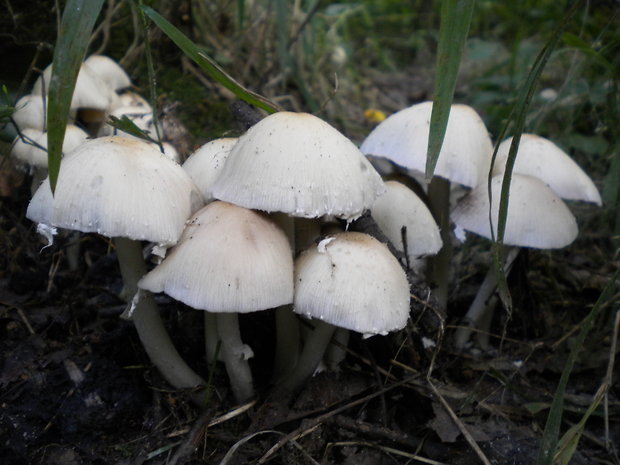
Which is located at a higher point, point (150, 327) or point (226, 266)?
point (226, 266)

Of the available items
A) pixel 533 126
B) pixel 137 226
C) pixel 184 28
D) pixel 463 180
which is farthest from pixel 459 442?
pixel 184 28

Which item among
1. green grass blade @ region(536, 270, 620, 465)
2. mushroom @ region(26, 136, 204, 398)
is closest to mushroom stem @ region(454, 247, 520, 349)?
green grass blade @ region(536, 270, 620, 465)

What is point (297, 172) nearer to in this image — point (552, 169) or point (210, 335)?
point (210, 335)

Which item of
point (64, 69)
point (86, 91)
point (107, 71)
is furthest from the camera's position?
point (107, 71)

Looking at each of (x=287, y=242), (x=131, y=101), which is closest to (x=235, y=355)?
(x=287, y=242)

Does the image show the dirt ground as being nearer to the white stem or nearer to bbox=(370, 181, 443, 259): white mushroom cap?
the white stem

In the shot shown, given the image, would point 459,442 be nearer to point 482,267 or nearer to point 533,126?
point 482,267

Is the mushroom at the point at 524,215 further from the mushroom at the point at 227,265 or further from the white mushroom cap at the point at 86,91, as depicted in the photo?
the white mushroom cap at the point at 86,91
